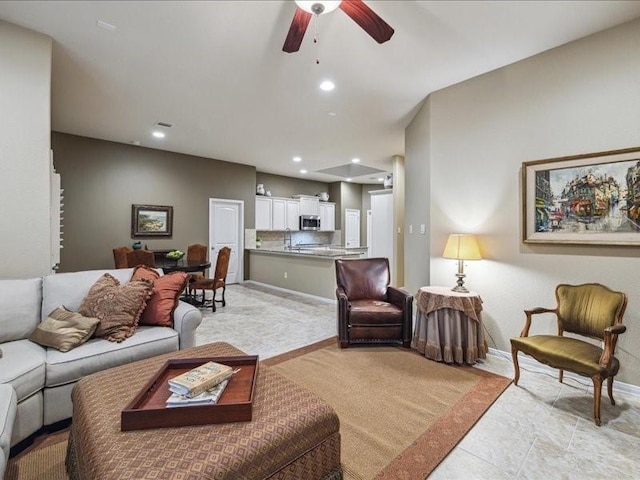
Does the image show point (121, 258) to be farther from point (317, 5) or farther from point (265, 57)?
point (317, 5)

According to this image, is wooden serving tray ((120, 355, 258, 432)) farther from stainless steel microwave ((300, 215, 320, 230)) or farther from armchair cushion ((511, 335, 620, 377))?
stainless steel microwave ((300, 215, 320, 230))

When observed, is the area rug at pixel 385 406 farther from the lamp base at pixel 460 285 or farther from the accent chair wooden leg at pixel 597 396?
the lamp base at pixel 460 285

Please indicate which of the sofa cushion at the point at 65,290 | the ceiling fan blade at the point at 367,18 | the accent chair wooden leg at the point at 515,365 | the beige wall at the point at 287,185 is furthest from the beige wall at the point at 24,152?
the beige wall at the point at 287,185

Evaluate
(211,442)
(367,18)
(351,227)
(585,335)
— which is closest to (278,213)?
(351,227)

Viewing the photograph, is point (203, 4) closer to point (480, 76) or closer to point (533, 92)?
point (480, 76)

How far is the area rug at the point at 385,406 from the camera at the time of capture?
1704mm

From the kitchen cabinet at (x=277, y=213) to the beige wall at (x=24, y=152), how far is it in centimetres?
542

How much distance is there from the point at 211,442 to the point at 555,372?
3.01m

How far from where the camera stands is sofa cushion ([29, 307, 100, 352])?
210 centimetres

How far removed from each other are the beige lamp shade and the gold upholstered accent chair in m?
0.68

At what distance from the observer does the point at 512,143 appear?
303cm

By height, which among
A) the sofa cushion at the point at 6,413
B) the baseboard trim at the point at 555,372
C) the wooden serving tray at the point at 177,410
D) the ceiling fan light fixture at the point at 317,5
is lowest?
the baseboard trim at the point at 555,372

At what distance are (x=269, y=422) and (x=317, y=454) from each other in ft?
0.93

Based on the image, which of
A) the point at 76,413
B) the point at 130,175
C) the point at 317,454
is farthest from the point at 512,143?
the point at 130,175
